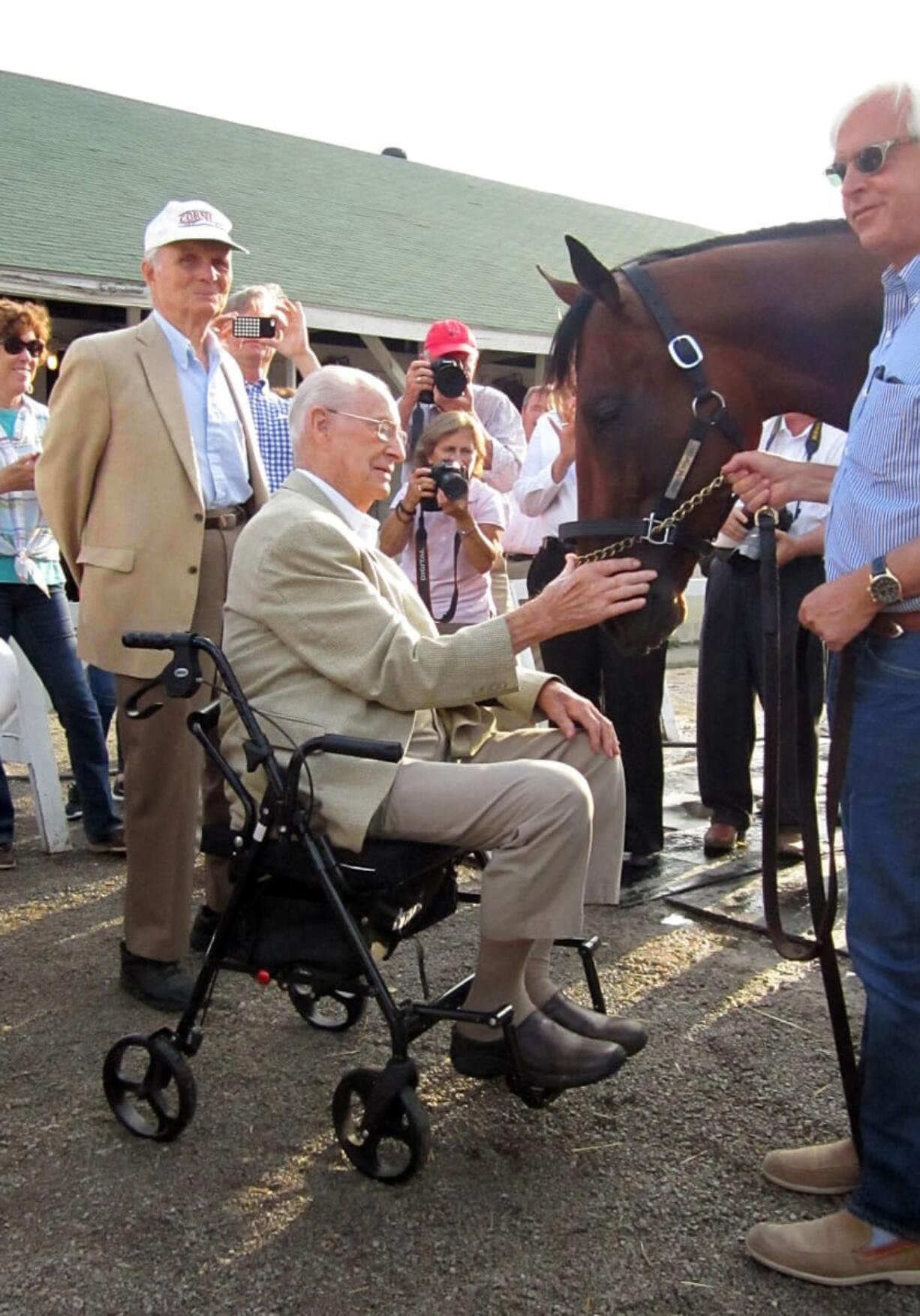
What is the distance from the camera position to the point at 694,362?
267 cm

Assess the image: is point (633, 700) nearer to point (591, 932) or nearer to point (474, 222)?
point (591, 932)

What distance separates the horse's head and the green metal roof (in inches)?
279

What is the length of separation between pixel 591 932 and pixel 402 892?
149cm

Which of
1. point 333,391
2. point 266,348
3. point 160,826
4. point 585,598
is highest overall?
point 266,348

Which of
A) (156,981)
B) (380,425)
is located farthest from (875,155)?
(156,981)

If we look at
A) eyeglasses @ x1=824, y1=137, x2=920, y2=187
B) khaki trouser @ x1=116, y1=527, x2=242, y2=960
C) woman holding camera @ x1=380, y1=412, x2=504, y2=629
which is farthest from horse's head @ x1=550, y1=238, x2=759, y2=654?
woman holding camera @ x1=380, y1=412, x2=504, y2=629

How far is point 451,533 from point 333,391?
5.98 ft

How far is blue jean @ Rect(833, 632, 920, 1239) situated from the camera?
Result: 197 cm

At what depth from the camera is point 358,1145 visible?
2.44 meters

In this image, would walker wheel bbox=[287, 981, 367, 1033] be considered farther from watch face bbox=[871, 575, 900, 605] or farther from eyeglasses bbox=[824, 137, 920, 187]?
eyeglasses bbox=[824, 137, 920, 187]

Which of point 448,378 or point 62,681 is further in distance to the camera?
point 448,378

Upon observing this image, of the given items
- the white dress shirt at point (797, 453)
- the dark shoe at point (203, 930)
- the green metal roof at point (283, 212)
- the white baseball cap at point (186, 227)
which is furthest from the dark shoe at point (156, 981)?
the green metal roof at point (283, 212)

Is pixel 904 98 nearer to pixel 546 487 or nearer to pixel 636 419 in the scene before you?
pixel 636 419

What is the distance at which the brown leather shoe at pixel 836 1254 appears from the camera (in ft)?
6.75
